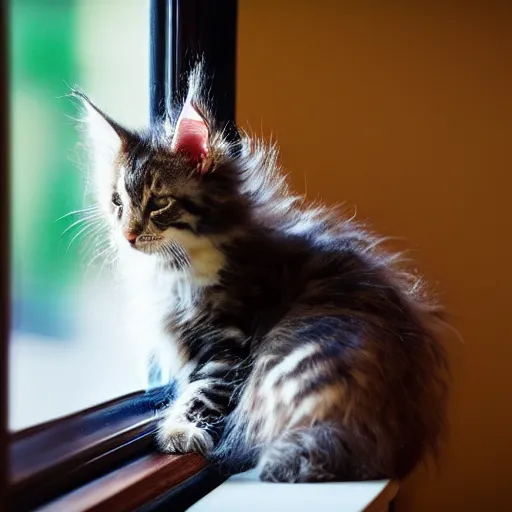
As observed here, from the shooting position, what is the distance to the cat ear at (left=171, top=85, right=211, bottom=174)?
3.71 feet

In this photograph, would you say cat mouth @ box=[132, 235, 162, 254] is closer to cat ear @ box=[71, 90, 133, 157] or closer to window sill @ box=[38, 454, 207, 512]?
cat ear @ box=[71, 90, 133, 157]

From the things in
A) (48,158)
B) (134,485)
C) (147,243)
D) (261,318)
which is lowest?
(134,485)

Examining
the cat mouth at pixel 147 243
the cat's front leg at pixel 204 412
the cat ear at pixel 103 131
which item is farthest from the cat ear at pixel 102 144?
the cat's front leg at pixel 204 412

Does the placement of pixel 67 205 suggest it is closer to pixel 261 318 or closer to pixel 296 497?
pixel 261 318

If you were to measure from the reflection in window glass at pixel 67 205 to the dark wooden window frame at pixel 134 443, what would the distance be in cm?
3

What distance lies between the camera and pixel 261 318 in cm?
115

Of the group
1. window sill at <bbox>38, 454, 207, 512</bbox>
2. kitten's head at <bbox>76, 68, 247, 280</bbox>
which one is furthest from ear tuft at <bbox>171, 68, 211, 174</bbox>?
window sill at <bbox>38, 454, 207, 512</bbox>

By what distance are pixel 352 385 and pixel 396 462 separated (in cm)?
15

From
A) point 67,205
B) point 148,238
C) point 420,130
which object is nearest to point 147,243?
point 148,238

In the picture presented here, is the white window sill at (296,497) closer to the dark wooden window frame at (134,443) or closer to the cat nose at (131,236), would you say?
the dark wooden window frame at (134,443)

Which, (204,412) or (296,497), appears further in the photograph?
(204,412)

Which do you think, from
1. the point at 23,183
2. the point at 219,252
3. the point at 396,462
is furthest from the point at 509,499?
the point at 23,183

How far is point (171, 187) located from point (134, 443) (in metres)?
0.42

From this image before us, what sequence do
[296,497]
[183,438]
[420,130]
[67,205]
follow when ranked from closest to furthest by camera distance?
[296,497] → [183,438] → [67,205] → [420,130]
